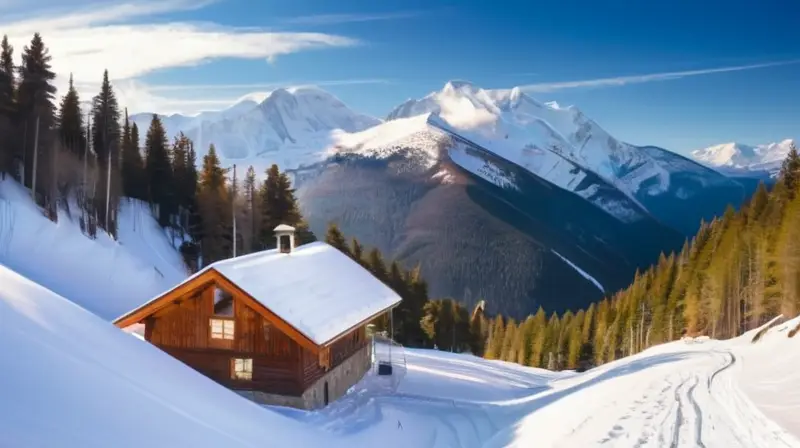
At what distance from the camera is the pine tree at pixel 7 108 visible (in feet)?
131

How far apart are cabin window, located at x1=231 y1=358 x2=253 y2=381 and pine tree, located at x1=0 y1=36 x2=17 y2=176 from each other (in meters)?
27.3

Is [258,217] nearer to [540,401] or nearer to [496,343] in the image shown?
[540,401]

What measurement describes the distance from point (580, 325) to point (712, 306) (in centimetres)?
2376

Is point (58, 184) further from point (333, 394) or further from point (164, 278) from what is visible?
point (333, 394)

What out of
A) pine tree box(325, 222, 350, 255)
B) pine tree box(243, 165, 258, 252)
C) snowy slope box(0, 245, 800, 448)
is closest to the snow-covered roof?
snowy slope box(0, 245, 800, 448)

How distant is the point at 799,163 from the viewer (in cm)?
5509

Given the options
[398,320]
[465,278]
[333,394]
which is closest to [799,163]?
[398,320]

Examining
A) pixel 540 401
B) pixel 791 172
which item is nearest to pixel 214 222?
pixel 540 401

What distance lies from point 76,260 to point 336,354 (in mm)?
22545

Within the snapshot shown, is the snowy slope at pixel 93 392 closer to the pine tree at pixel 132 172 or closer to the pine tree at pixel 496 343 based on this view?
the pine tree at pixel 132 172

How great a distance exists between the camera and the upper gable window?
22477 millimetres

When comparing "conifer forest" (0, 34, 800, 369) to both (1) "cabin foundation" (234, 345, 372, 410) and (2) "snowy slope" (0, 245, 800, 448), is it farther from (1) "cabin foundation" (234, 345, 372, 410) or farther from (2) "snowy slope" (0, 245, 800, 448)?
(1) "cabin foundation" (234, 345, 372, 410)

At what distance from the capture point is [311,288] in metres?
24.2

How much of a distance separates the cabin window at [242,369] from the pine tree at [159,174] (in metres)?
36.4
